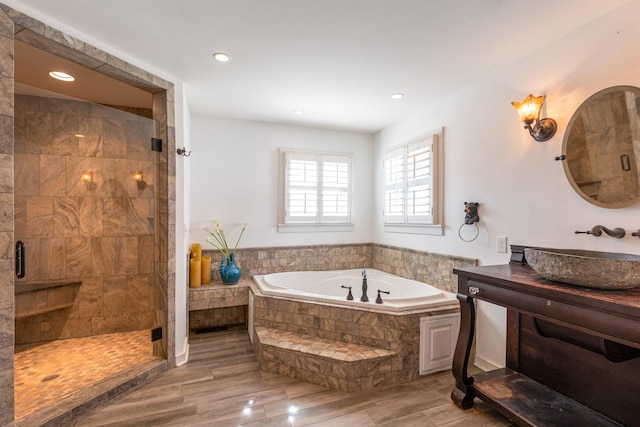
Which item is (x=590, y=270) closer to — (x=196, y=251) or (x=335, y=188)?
(x=335, y=188)

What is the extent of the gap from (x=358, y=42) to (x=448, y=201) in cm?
171

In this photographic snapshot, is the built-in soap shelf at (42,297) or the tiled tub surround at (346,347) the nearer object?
the tiled tub surround at (346,347)

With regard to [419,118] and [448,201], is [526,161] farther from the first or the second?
[419,118]

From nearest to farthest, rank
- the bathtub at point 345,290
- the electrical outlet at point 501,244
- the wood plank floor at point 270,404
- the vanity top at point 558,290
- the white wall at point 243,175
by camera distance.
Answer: the vanity top at point 558,290
the wood plank floor at point 270,404
the electrical outlet at point 501,244
the bathtub at point 345,290
the white wall at point 243,175

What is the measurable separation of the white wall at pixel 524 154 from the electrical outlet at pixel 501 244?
3 centimetres

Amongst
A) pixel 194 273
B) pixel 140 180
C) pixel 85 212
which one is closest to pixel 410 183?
pixel 194 273

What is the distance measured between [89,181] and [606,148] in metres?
4.32

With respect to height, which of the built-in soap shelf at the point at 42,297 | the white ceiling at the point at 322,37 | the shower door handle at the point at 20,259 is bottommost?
the built-in soap shelf at the point at 42,297

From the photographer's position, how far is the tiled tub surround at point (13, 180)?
1575 millimetres

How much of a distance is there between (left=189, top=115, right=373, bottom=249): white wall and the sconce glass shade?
2279 millimetres

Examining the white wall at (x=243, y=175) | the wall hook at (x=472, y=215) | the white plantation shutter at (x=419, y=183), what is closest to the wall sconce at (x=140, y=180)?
the white wall at (x=243, y=175)

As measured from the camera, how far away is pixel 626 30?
1.63 meters

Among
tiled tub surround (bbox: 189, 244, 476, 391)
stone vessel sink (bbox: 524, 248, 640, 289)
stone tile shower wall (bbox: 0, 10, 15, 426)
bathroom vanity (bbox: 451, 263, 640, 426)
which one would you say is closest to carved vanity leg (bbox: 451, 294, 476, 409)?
bathroom vanity (bbox: 451, 263, 640, 426)

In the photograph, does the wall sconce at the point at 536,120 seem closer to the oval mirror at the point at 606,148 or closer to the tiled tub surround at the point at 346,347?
the oval mirror at the point at 606,148
